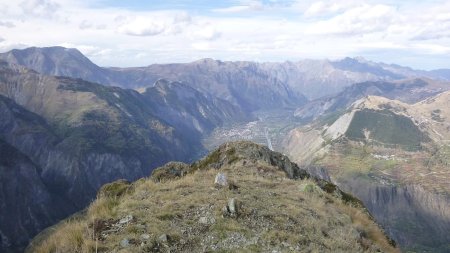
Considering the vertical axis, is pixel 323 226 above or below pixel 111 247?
below

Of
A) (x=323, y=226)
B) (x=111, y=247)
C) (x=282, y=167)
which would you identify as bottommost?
(x=282, y=167)

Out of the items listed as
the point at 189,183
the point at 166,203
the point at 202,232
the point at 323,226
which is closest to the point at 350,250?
the point at 323,226

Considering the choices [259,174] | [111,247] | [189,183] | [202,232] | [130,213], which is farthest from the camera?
[259,174]

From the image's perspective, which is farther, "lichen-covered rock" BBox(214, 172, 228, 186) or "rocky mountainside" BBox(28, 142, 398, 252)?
"lichen-covered rock" BBox(214, 172, 228, 186)

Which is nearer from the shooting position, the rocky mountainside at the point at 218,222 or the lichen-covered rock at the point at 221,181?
the rocky mountainside at the point at 218,222

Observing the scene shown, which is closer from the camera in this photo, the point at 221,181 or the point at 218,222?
the point at 218,222

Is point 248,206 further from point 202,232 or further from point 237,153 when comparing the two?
point 237,153

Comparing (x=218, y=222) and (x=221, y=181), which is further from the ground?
(x=218, y=222)

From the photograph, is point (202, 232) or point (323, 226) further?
point (323, 226)
